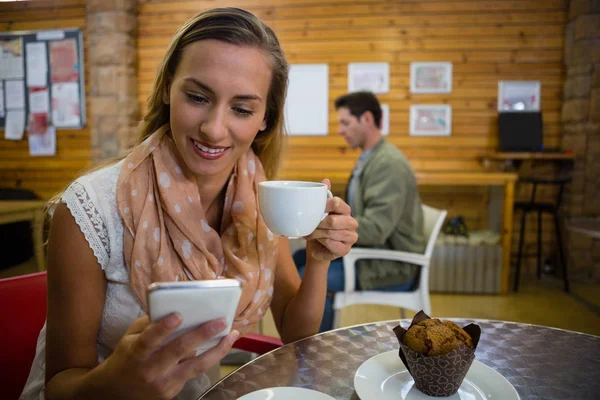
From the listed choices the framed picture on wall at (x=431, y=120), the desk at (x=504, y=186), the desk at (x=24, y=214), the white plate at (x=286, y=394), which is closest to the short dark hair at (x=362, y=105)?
the desk at (x=504, y=186)

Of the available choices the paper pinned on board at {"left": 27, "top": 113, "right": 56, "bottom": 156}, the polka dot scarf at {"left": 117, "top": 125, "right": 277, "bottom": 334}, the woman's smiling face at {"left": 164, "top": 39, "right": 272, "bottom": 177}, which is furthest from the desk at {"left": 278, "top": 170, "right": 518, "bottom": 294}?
the paper pinned on board at {"left": 27, "top": 113, "right": 56, "bottom": 156}

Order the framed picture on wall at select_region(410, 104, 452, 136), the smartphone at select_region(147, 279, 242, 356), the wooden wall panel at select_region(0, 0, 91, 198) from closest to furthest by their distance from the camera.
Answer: the smartphone at select_region(147, 279, 242, 356) → the framed picture on wall at select_region(410, 104, 452, 136) → the wooden wall panel at select_region(0, 0, 91, 198)

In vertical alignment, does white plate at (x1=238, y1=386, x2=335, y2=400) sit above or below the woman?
below

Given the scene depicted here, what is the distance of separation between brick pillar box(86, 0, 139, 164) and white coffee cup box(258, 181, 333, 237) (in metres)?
4.31

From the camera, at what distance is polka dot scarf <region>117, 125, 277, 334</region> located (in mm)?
1023

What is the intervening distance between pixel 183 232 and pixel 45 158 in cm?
515

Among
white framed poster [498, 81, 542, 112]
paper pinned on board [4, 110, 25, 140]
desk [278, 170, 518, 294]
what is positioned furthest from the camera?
paper pinned on board [4, 110, 25, 140]

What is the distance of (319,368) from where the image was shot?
862mm

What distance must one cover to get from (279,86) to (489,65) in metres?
4.12

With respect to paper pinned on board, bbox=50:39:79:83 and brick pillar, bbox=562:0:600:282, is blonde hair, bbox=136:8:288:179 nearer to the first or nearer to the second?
brick pillar, bbox=562:0:600:282

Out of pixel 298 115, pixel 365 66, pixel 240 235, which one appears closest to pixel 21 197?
pixel 298 115

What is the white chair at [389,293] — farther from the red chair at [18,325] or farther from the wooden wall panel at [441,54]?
the wooden wall panel at [441,54]

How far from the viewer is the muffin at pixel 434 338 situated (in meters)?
0.76

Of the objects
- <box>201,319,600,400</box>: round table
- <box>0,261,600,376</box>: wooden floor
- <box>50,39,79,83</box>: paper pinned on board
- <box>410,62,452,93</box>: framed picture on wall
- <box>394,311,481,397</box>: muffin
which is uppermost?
<box>50,39,79,83</box>: paper pinned on board
